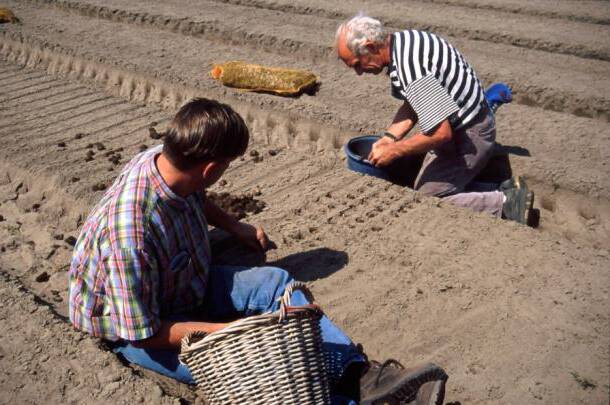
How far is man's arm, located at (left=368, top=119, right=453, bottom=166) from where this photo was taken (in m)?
4.46

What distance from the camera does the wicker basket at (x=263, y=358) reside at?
99.3 inches

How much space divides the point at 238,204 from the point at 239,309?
1.57 meters

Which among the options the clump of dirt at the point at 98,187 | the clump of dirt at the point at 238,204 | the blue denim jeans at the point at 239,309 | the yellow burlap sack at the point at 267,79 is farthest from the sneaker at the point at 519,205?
the clump of dirt at the point at 98,187

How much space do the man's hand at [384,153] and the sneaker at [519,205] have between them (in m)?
0.87

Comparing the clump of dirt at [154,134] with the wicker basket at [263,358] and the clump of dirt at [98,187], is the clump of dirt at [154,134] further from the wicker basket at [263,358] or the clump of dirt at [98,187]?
the wicker basket at [263,358]

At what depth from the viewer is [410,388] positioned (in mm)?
2857

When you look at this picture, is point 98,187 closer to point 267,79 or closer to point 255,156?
point 255,156

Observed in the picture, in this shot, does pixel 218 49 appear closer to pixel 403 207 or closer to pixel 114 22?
pixel 114 22

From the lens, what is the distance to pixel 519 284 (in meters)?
3.88

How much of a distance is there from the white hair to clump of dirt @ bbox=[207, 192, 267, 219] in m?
1.34

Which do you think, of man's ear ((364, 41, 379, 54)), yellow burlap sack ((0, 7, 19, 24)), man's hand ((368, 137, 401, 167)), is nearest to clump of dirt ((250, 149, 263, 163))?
man's hand ((368, 137, 401, 167))

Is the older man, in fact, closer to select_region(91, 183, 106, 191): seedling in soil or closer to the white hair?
the white hair

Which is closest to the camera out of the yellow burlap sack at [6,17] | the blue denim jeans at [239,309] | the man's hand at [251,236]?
the blue denim jeans at [239,309]

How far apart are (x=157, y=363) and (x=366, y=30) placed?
97.9 inches
